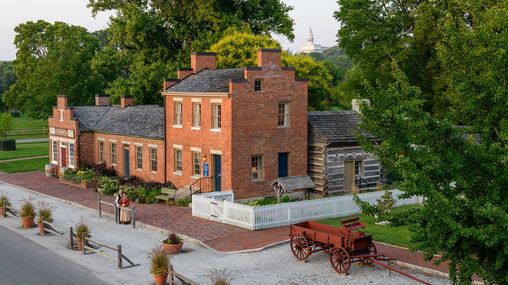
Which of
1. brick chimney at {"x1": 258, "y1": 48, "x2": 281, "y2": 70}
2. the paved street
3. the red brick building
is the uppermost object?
brick chimney at {"x1": 258, "y1": 48, "x2": 281, "y2": 70}

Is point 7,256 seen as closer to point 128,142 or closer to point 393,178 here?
point 128,142

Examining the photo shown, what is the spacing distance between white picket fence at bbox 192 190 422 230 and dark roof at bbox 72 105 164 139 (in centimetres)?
890

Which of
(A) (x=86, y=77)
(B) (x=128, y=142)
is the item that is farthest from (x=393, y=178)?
(A) (x=86, y=77)

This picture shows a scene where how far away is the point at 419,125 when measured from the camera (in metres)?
12.3

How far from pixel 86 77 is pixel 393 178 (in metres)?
41.8

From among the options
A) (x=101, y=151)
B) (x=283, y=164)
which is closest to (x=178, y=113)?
(x=283, y=164)

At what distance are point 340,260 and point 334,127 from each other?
15.3 metres

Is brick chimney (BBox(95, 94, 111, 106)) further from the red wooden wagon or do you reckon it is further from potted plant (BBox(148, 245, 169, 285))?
potted plant (BBox(148, 245, 169, 285))

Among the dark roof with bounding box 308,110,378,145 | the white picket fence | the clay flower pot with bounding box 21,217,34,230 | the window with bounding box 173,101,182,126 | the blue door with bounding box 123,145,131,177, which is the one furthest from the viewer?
the blue door with bounding box 123,145,131,177

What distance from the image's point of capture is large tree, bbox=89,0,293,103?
49.8m

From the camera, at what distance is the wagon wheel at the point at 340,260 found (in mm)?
18953

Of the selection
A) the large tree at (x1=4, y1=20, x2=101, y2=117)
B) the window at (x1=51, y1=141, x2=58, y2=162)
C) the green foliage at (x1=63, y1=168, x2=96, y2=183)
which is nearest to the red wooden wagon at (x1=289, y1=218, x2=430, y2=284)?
the green foliage at (x1=63, y1=168, x2=96, y2=183)

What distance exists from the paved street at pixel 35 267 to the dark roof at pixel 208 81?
1195 centimetres

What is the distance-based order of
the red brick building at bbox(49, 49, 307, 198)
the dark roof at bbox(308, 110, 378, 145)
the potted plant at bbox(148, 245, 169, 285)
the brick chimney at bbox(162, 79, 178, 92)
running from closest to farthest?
1. the potted plant at bbox(148, 245, 169, 285)
2. the red brick building at bbox(49, 49, 307, 198)
3. the dark roof at bbox(308, 110, 378, 145)
4. the brick chimney at bbox(162, 79, 178, 92)
